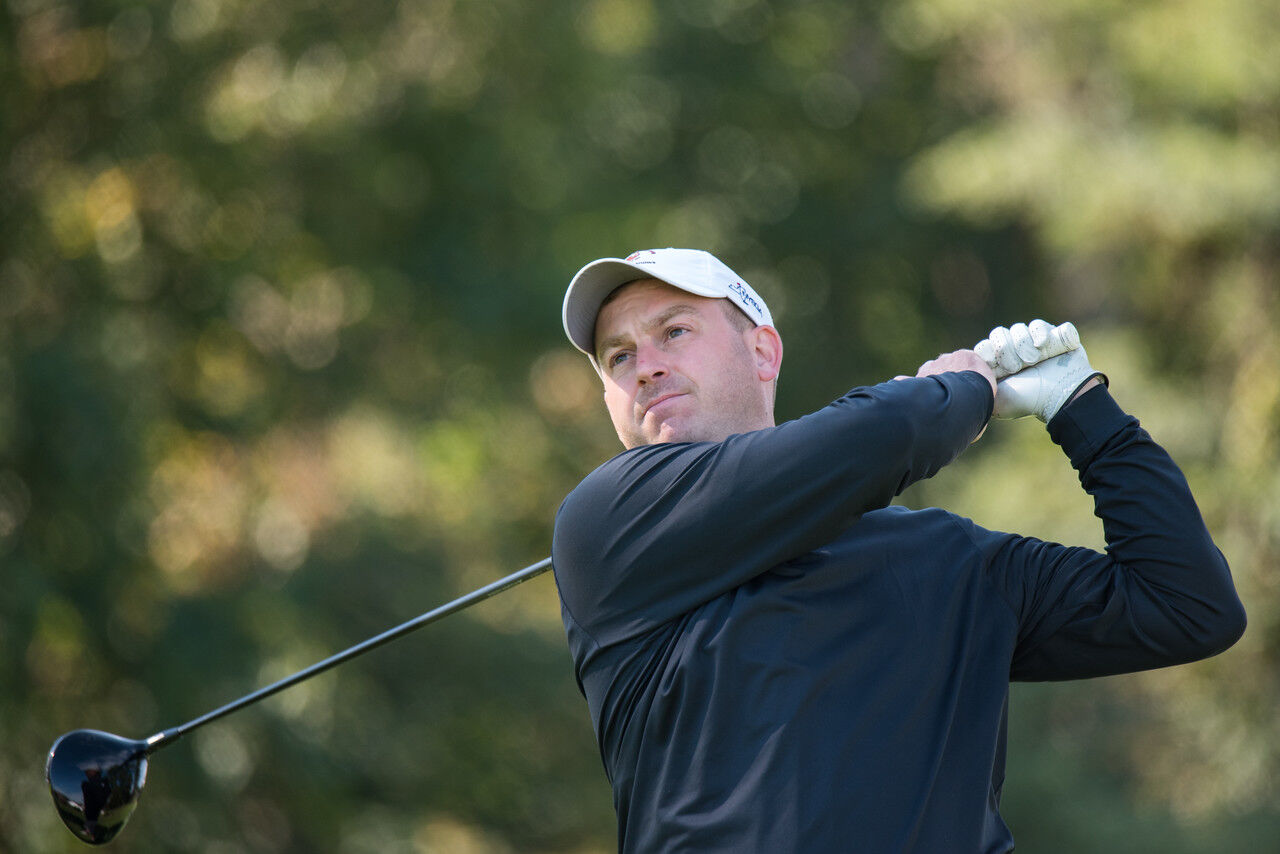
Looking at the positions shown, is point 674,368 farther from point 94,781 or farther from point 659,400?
point 94,781

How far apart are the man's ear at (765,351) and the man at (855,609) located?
36cm

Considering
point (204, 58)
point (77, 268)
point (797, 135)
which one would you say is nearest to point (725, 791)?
point (77, 268)

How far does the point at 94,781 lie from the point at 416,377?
820cm

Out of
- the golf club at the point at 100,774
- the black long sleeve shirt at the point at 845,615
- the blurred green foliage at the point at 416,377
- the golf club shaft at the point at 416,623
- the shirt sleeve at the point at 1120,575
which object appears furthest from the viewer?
the blurred green foliage at the point at 416,377

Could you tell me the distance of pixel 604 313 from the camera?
2482 millimetres

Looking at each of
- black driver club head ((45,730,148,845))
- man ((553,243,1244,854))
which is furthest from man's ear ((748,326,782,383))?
black driver club head ((45,730,148,845))

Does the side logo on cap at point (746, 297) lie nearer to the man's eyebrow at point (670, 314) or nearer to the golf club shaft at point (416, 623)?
the man's eyebrow at point (670, 314)

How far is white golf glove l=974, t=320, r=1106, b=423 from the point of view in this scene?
7.18 feet

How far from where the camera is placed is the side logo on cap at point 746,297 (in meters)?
2.46

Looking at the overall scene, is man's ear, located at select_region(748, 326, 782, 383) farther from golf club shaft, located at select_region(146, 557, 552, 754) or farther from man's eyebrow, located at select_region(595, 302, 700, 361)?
golf club shaft, located at select_region(146, 557, 552, 754)

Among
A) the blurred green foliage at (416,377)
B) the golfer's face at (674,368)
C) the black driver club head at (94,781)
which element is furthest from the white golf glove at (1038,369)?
the blurred green foliage at (416,377)

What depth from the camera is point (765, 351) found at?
252 cm

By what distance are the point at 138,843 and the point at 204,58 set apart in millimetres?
4147

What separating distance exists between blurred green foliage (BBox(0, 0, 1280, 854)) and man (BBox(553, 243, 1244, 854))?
5792mm
